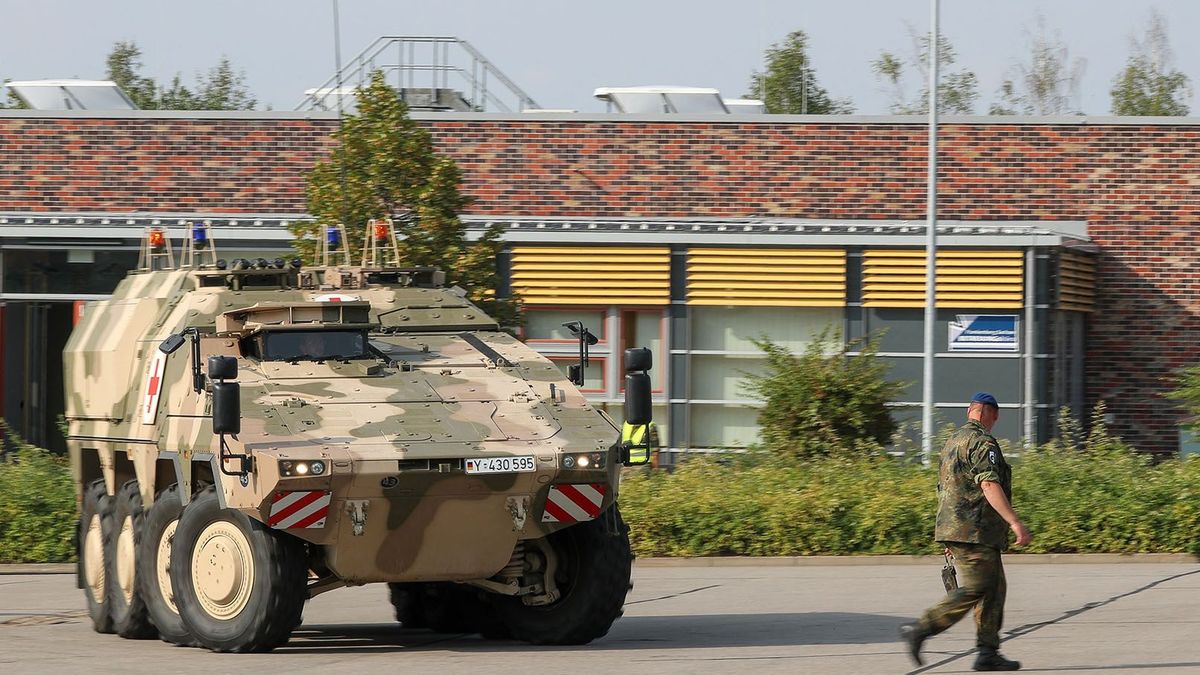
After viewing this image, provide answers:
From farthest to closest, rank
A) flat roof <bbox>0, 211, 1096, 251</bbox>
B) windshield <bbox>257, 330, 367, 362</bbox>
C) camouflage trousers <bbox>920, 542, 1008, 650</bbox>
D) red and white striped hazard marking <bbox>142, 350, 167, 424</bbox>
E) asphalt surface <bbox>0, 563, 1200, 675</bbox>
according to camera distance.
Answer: flat roof <bbox>0, 211, 1096, 251</bbox> < red and white striped hazard marking <bbox>142, 350, 167, 424</bbox> < windshield <bbox>257, 330, 367, 362</bbox> < asphalt surface <bbox>0, 563, 1200, 675</bbox> < camouflage trousers <bbox>920, 542, 1008, 650</bbox>

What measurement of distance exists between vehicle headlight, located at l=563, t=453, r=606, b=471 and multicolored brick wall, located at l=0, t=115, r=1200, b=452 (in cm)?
1821

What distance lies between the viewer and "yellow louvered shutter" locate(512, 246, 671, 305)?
1058 inches

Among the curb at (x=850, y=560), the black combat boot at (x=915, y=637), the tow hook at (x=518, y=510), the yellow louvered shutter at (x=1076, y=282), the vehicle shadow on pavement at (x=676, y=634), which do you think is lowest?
the curb at (x=850, y=560)

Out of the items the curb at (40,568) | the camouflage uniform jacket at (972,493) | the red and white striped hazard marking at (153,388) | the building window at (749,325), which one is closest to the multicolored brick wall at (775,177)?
the building window at (749,325)

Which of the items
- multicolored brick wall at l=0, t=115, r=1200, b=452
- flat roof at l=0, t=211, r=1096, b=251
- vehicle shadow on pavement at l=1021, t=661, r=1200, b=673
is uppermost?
multicolored brick wall at l=0, t=115, r=1200, b=452

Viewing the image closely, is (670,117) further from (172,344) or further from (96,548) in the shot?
(172,344)

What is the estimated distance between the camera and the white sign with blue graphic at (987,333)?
1047 inches

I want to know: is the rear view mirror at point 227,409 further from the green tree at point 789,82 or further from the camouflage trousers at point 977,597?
the green tree at point 789,82

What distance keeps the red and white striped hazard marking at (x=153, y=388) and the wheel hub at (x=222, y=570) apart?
4.78 feet

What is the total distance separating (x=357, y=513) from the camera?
11508 millimetres

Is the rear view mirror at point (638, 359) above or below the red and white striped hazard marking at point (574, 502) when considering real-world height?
above

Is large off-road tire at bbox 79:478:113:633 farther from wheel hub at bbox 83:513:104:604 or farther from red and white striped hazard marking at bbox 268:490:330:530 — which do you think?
red and white striped hazard marking at bbox 268:490:330:530

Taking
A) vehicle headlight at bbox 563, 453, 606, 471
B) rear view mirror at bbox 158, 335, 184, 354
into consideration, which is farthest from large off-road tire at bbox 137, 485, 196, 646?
vehicle headlight at bbox 563, 453, 606, 471

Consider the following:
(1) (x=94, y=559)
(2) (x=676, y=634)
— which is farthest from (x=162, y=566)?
(2) (x=676, y=634)
